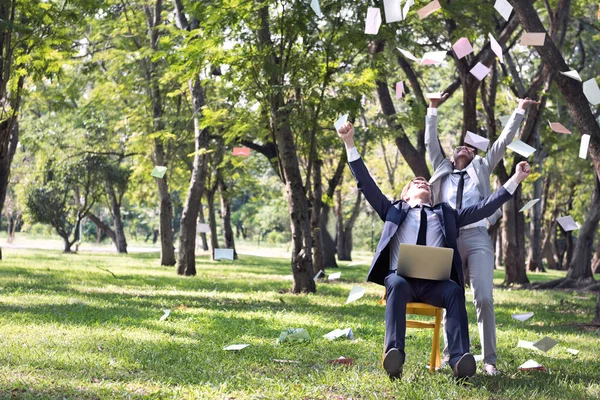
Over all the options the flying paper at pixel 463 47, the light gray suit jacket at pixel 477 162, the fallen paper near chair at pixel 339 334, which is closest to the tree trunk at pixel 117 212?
the fallen paper near chair at pixel 339 334

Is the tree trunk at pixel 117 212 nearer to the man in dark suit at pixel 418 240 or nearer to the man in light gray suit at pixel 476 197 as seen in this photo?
the man in light gray suit at pixel 476 197

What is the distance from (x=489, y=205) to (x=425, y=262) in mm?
765

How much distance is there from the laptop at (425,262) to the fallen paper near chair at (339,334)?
2.40m

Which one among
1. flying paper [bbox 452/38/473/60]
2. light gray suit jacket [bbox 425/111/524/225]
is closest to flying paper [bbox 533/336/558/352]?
light gray suit jacket [bbox 425/111/524/225]

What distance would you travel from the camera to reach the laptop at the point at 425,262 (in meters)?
5.81

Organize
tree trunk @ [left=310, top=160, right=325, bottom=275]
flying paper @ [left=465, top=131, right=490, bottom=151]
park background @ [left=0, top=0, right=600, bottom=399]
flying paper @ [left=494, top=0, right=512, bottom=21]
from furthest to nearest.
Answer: tree trunk @ [left=310, top=160, right=325, bottom=275], flying paper @ [left=465, top=131, right=490, bottom=151], flying paper @ [left=494, top=0, right=512, bottom=21], park background @ [left=0, top=0, right=600, bottom=399]

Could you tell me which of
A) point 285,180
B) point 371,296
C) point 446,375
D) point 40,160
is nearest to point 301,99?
point 285,180

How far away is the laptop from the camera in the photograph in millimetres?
5809

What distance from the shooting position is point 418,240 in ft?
20.0

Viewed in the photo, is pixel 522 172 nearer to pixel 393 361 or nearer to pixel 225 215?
pixel 393 361

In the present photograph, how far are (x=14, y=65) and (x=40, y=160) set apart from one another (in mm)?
20155

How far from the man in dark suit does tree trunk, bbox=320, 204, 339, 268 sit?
21.1m

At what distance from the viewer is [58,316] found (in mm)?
9289

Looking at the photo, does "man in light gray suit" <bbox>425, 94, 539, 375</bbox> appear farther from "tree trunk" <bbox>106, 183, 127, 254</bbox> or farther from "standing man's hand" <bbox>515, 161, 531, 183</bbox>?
"tree trunk" <bbox>106, 183, 127, 254</bbox>
